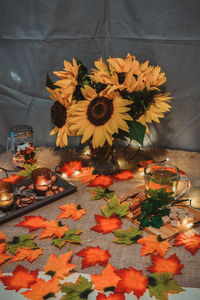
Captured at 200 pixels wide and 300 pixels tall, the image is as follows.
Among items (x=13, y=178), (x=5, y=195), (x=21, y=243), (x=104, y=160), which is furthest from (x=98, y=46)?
(x=21, y=243)

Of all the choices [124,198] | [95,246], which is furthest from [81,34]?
[95,246]

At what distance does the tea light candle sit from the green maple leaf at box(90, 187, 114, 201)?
0.46 feet

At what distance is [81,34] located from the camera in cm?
128

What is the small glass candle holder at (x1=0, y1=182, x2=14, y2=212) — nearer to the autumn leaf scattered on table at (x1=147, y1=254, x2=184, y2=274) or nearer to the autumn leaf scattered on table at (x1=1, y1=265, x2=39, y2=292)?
the autumn leaf scattered on table at (x1=1, y1=265, x2=39, y2=292)

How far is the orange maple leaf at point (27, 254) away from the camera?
2.34ft

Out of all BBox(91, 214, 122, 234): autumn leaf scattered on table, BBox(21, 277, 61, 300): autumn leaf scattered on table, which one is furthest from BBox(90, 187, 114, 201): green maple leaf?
A: BBox(21, 277, 61, 300): autumn leaf scattered on table

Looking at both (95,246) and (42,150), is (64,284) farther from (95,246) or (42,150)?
(42,150)

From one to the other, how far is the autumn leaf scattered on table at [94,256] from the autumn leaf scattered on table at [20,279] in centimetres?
11

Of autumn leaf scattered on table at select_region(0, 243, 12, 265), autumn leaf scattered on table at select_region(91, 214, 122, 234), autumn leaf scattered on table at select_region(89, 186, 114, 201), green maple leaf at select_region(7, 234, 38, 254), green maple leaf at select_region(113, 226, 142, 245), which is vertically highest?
autumn leaf scattered on table at select_region(89, 186, 114, 201)

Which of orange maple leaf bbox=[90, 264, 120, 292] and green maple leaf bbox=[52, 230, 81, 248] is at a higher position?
green maple leaf bbox=[52, 230, 81, 248]

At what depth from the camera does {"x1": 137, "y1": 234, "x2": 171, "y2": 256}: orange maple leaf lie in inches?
28.0

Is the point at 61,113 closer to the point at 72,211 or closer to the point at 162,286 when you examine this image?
the point at 72,211

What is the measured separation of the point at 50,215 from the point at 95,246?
18cm

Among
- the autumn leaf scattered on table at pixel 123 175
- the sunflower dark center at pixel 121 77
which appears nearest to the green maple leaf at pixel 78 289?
the autumn leaf scattered on table at pixel 123 175
